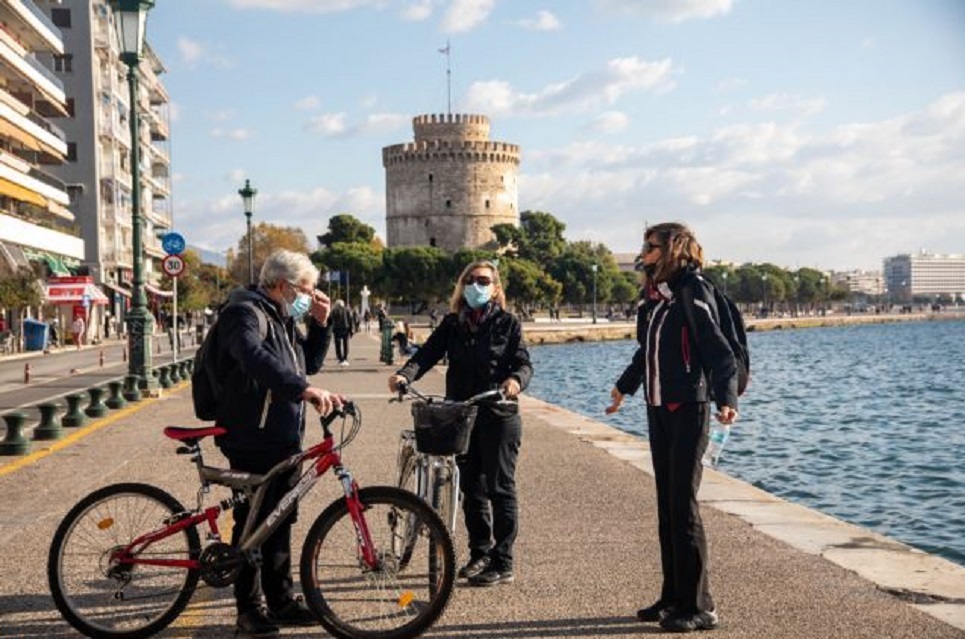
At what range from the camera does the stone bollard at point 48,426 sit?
12531 millimetres

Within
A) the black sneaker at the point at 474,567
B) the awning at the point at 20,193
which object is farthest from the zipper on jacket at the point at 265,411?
the awning at the point at 20,193

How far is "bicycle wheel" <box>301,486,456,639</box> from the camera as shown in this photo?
16.2 feet

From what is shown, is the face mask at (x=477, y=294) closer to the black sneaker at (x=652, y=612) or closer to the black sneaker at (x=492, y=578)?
the black sneaker at (x=492, y=578)

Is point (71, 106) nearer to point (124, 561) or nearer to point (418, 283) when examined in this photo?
point (418, 283)

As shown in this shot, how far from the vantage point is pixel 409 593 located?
16.6 ft

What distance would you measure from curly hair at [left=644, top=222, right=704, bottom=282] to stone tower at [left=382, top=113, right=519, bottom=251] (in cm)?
10442

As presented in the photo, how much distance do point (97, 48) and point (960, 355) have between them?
5388cm

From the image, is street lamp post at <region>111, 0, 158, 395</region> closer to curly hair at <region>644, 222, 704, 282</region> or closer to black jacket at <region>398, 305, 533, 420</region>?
black jacket at <region>398, 305, 533, 420</region>

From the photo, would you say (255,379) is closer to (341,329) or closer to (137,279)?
(137,279)

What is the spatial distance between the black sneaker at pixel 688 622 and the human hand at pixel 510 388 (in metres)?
1.48

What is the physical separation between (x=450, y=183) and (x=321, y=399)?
4156 inches

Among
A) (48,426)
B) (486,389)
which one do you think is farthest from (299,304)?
(48,426)

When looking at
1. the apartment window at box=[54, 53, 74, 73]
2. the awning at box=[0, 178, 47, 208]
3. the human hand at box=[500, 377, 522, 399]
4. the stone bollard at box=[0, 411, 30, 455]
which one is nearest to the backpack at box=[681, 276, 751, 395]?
the human hand at box=[500, 377, 522, 399]

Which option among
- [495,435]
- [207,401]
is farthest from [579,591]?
[207,401]
